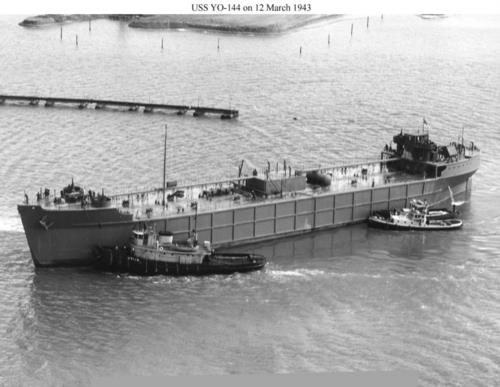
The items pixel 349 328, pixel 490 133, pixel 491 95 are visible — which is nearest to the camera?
pixel 349 328

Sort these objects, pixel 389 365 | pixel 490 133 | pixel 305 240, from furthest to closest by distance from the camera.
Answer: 1. pixel 490 133
2. pixel 305 240
3. pixel 389 365

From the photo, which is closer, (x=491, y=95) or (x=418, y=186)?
(x=418, y=186)

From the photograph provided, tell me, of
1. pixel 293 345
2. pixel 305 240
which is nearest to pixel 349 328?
pixel 293 345

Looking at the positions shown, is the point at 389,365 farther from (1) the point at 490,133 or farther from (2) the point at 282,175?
(1) the point at 490,133

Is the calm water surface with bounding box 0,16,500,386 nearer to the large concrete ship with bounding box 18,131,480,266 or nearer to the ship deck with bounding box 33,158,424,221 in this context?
the large concrete ship with bounding box 18,131,480,266

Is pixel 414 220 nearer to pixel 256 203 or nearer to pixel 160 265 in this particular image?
pixel 256 203

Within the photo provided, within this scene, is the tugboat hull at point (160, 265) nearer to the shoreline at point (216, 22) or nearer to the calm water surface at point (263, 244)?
the calm water surface at point (263, 244)

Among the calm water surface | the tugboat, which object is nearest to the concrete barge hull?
the calm water surface

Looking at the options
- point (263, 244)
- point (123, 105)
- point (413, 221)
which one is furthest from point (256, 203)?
point (123, 105)
